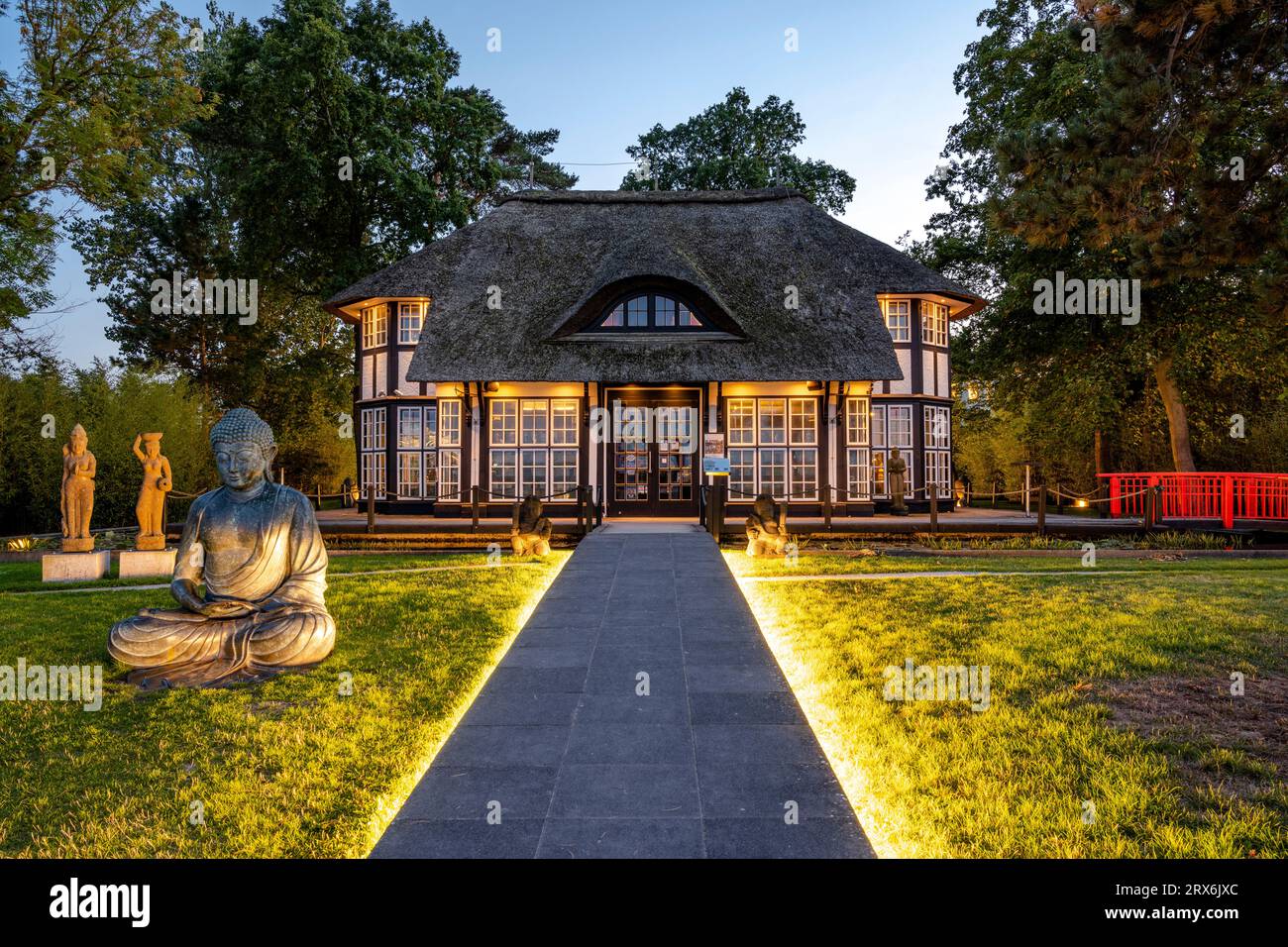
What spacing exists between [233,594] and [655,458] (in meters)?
13.7

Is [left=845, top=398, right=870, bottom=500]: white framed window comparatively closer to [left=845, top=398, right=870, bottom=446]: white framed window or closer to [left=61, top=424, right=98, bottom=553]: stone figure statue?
[left=845, top=398, right=870, bottom=446]: white framed window

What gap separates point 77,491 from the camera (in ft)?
→ 39.7

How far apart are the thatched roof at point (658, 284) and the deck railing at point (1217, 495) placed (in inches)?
281

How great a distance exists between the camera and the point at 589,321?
1884 centimetres

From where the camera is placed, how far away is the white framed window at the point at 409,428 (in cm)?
2023

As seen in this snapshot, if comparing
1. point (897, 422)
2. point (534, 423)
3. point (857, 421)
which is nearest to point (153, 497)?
point (534, 423)

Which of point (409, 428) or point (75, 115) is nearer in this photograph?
point (75, 115)

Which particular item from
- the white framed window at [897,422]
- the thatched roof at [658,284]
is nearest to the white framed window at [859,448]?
the white framed window at [897,422]

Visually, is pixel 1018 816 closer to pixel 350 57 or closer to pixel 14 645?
pixel 14 645

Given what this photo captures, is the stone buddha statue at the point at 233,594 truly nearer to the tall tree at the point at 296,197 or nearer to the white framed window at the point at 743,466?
the white framed window at the point at 743,466

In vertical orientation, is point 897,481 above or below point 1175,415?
below

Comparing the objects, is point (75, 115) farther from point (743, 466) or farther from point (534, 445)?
point (743, 466)

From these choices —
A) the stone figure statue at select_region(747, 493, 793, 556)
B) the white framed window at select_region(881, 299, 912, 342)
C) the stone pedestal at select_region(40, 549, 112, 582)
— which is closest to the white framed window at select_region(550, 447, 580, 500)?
the stone figure statue at select_region(747, 493, 793, 556)

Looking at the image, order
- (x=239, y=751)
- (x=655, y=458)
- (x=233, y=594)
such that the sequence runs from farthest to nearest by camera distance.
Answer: (x=655, y=458)
(x=233, y=594)
(x=239, y=751)
